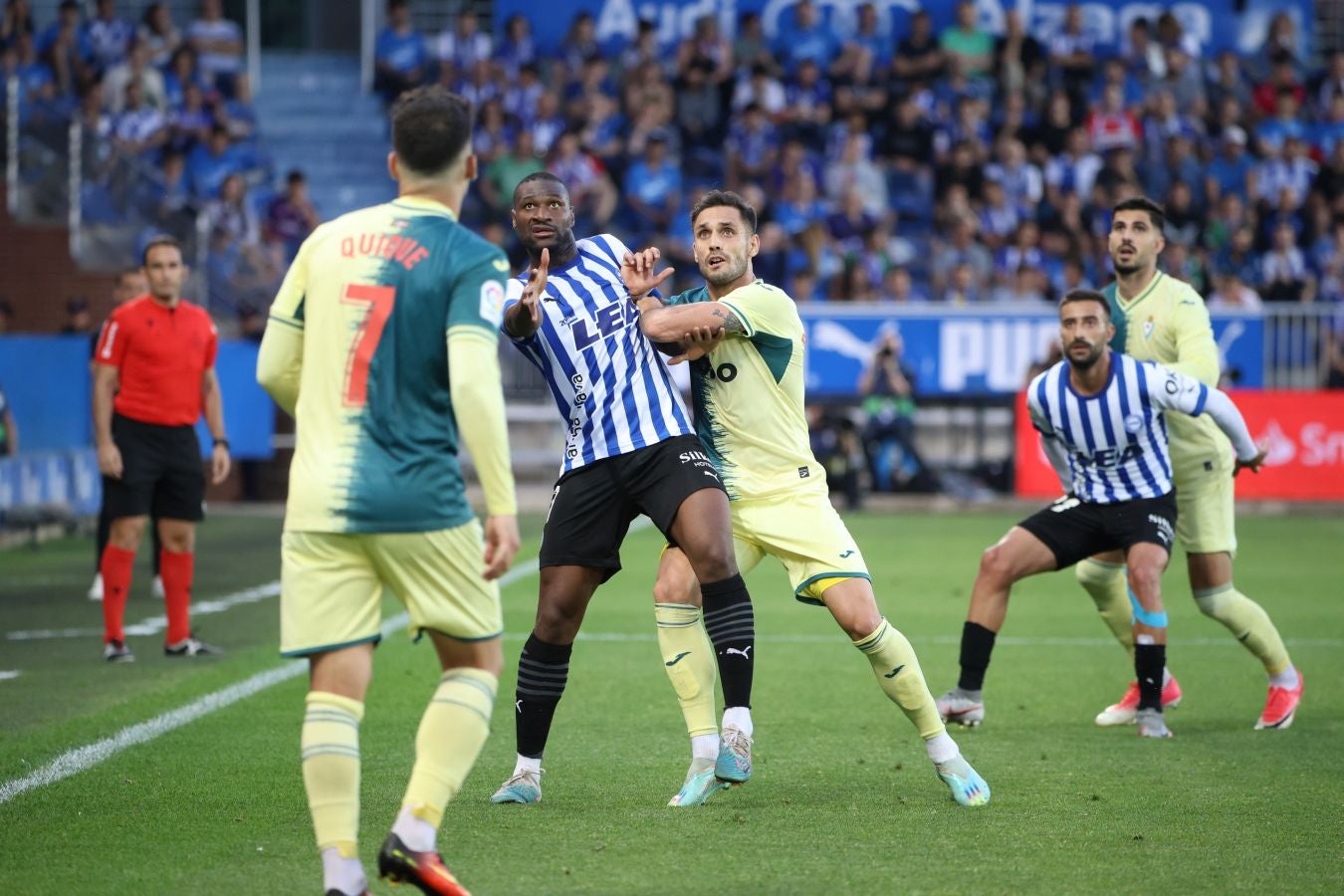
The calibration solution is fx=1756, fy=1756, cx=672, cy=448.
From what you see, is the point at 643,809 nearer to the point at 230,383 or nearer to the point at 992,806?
the point at 992,806

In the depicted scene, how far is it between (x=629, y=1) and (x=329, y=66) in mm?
4713

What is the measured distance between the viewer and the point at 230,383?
19672 millimetres

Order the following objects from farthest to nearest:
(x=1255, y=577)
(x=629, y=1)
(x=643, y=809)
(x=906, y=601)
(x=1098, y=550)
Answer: (x=629, y=1) → (x=1255, y=577) → (x=906, y=601) → (x=1098, y=550) → (x=643, y=809)

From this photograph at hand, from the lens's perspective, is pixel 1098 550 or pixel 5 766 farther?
pixel 1098 550

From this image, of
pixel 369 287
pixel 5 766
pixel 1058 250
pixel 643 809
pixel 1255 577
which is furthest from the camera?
pixel 1058 250

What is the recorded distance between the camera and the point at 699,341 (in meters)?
6.30

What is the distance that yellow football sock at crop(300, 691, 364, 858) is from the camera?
4.63 metres

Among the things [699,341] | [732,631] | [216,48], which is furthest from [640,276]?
[216,48]

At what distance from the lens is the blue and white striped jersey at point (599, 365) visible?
6398 mm

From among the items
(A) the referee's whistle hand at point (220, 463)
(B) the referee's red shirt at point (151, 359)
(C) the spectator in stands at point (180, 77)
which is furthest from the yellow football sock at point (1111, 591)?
(C) the spectator in stands at point (180, 77)

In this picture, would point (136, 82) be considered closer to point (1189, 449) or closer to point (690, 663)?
point (1189, 449)

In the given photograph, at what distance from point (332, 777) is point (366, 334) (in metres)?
1.18

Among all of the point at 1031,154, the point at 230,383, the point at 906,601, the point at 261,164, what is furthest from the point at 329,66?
the point at 906,601

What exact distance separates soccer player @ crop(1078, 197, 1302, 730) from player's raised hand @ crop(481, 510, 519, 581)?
4.29m
